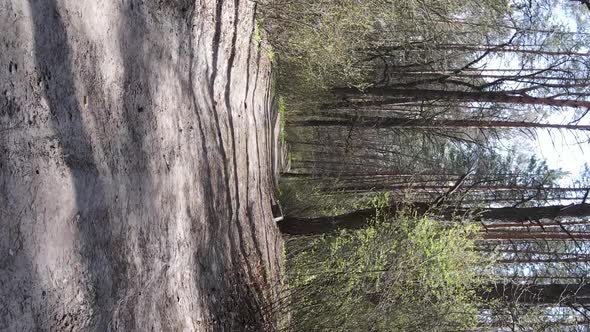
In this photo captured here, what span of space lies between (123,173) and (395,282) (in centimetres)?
359

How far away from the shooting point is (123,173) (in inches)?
167

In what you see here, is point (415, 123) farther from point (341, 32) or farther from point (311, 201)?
point (341, 32)

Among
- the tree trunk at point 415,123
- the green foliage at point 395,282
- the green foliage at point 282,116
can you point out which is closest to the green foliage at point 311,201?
the green foliage at point 282,116

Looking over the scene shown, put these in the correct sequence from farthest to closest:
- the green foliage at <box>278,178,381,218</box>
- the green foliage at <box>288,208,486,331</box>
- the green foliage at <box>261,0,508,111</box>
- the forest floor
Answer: the green foliage at <box>278,178,381,218</box>
the green foliage at <box>261,0,508,111</box>
the green foliage at <box>288,208,486,331</box>
the forest floor

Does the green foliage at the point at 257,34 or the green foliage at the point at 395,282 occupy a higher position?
the green foliage at the point at 257,34

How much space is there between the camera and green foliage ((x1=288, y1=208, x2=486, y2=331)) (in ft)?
21.2

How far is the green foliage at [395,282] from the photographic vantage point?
6461mm

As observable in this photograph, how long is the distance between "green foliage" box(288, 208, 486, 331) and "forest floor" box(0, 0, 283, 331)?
24.7 inches

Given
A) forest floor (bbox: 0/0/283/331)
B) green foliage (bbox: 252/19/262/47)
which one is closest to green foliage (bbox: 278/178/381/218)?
green foliage (bbox: 252/19/262/47)

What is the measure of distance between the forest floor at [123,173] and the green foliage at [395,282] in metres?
0.63

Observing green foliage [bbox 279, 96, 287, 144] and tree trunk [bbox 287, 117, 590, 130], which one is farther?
green foliage [bbox 279, 96, 287, 144]

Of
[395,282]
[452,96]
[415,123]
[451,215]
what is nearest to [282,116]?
[415,123]

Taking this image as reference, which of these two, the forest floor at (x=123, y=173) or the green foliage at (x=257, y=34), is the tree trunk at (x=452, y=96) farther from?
the forest floor at (x=123, y=173)

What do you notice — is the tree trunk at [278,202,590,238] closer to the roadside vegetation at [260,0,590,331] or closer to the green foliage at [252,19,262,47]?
the roadside vegetation at [260,0,590,331]
